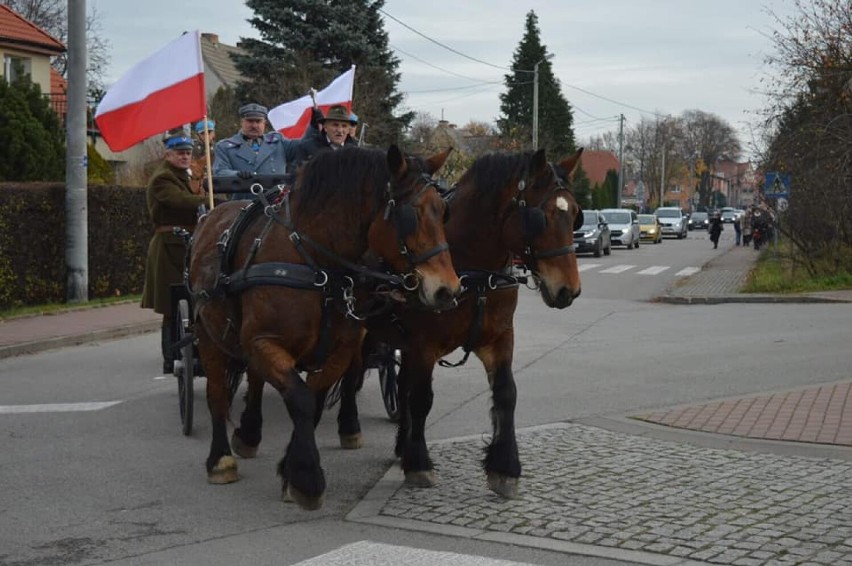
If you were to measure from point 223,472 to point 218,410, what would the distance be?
0.40 metres

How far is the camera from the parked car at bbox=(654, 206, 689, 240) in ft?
216

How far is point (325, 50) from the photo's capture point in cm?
3747

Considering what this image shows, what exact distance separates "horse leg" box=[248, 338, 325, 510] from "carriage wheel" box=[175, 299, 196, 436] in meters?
2.27

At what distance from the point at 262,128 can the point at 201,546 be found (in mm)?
4275

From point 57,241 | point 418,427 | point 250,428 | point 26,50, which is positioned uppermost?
point 26,50

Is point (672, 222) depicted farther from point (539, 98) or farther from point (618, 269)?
point (618, 269)

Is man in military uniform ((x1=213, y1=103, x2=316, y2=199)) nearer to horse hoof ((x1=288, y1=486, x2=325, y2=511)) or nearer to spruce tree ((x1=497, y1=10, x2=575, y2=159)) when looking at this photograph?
horse hoof ((x1=288, y1=486, x2=325, y2=511))

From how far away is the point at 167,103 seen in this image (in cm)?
927

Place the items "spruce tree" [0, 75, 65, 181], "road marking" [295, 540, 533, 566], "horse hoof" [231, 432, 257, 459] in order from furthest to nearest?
"spruce tree" [0, 75, 65, 181]
"horse hoof" [231, 432, 257, 459]
"road marking" [295, 540, 533, 566]

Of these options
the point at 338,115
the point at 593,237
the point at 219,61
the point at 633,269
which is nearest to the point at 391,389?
the point at 338,115

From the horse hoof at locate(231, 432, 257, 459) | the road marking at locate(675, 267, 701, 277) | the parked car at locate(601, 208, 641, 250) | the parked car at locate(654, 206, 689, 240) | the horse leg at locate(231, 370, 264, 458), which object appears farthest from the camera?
the parked car at locate(654, 206, 689, 240)

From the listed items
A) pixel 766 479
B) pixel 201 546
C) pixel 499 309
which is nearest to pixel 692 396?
pixel 766 479

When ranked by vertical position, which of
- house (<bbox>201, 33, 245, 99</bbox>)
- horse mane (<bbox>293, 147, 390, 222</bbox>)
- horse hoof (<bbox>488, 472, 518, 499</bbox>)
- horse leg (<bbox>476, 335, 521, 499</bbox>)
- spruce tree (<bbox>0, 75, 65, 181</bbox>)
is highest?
house (<bbox>201, 33, 245, 99</bbox>)

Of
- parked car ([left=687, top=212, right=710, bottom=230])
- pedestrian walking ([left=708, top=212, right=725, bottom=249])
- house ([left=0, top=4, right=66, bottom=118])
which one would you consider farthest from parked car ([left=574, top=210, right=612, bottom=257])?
parked car ([left=687, top=212, right=710, bottom=230])
